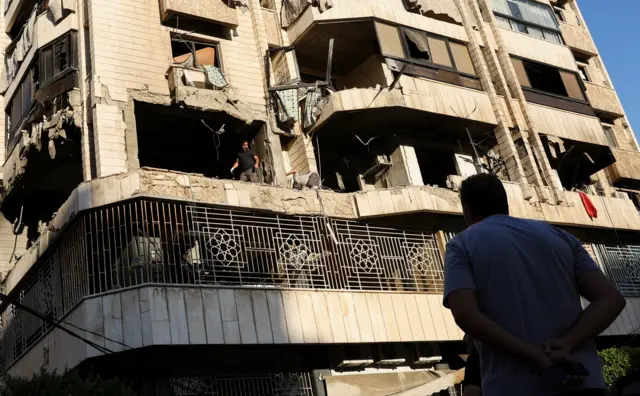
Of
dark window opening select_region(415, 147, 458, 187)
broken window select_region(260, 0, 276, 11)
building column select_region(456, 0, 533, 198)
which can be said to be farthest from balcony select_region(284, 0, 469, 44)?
dark window opening select_region(415, 147, 458, 187)

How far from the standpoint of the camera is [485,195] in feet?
10.6

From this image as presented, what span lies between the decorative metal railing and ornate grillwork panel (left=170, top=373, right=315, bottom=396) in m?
1.75

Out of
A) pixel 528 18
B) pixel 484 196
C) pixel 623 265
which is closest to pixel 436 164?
pixel 623 265

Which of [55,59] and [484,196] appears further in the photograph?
[55,59]

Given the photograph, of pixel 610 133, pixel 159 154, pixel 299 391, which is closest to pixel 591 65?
pixel 610 133

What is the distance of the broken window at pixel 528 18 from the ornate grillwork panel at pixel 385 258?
10.3 meters

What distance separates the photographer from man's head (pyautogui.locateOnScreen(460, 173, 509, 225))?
10.6 feet

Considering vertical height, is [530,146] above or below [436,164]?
below

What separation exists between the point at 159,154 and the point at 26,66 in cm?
394

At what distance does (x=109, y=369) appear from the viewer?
13.4 m

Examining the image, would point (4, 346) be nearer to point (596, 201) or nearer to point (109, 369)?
point (109, 369)

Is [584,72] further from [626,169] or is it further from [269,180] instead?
[269,180]

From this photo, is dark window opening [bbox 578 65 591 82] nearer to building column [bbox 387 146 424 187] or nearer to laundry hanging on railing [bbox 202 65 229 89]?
building column [bbox 387 146 424 187]

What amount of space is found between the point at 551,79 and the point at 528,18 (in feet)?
8.76
